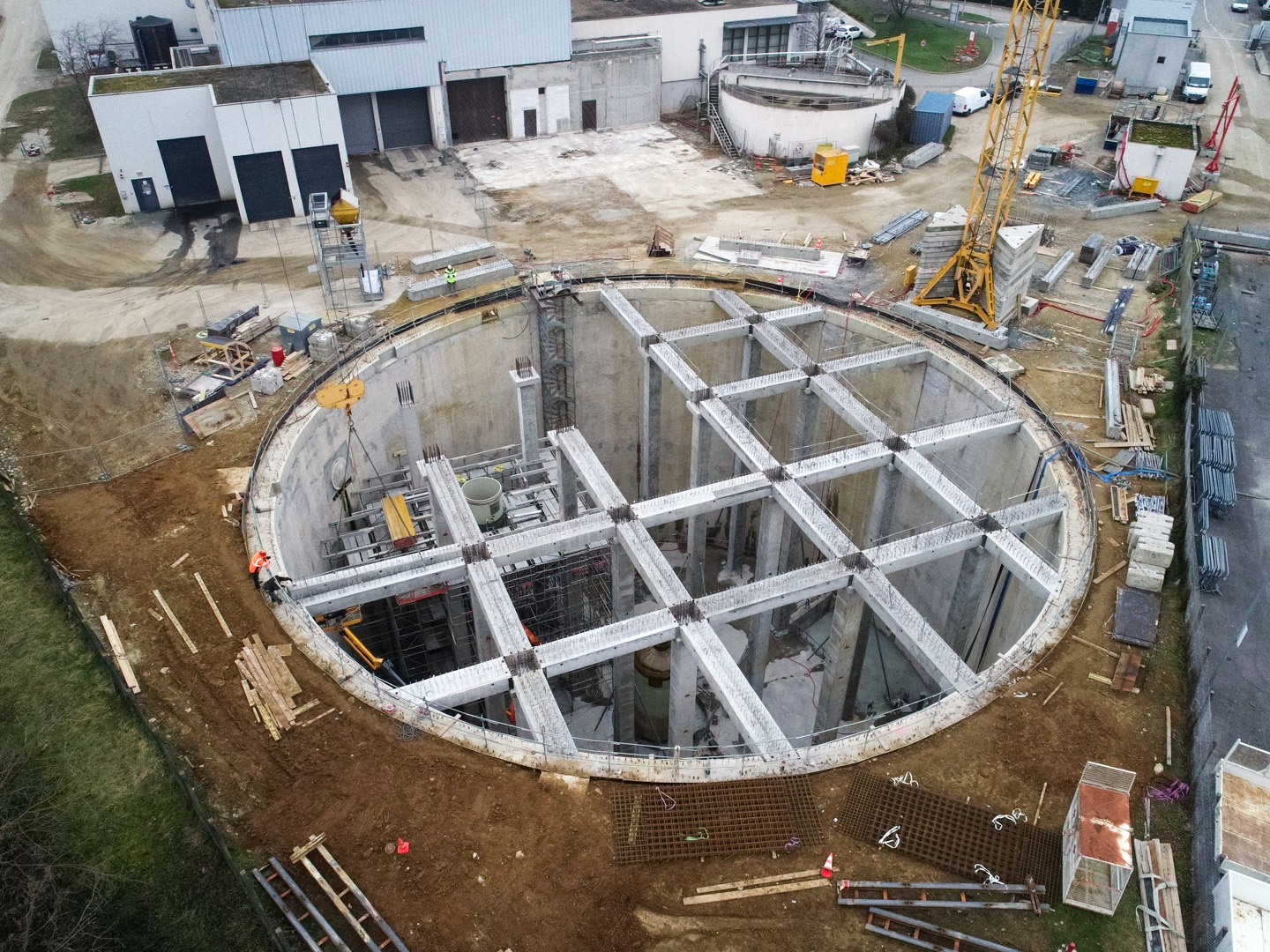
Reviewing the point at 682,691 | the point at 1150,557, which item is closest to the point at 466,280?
the point at 682,691

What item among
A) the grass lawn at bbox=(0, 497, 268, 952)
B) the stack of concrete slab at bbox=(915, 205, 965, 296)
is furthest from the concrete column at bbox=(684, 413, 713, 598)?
the grass lawn at bbox=(0, 497, 268, 952)

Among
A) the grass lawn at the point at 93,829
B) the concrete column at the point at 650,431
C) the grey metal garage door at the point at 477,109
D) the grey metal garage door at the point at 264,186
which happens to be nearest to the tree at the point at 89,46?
the grey metal garage door at the point at 477,109

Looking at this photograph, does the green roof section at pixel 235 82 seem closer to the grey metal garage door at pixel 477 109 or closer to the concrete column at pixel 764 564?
the grey metal garage door at pixel 477 109

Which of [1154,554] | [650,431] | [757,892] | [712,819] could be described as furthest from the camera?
[650,431]

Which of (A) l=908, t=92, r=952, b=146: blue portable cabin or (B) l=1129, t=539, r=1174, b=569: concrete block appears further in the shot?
(A) l=908, t=92, r=952, b=146: blue portable cabin

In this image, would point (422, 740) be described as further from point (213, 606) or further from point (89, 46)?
point (89, 46)

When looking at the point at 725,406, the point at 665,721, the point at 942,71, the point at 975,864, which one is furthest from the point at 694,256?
the point at 942,71

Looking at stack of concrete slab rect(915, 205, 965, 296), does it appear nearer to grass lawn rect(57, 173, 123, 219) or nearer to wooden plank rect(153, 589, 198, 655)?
wooden plank rect(153, 589, 198, 655)
